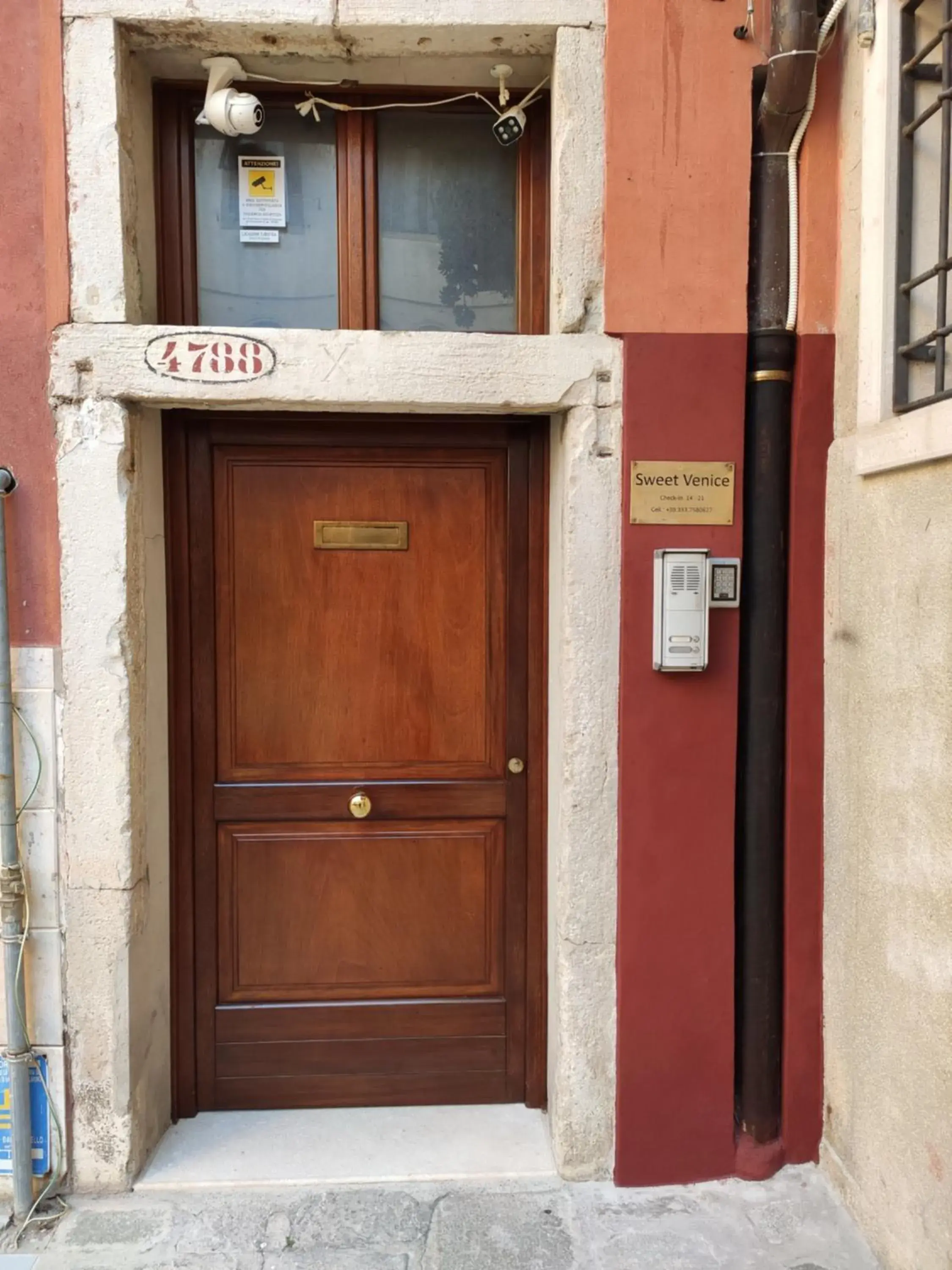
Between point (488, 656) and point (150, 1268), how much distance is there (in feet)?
6.59

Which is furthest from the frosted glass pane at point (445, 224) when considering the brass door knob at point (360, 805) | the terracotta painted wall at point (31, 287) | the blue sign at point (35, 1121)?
the blue sign at point (35, 1121)

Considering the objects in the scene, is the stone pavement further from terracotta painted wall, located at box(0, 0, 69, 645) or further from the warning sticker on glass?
the warning sticker on glass

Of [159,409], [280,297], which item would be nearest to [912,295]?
[280,297]

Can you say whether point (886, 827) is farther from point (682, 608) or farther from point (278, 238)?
point (278, 238)

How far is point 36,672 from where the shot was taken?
269 centimetres

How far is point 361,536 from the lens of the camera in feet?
9.93

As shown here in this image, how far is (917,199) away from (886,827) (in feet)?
5.79

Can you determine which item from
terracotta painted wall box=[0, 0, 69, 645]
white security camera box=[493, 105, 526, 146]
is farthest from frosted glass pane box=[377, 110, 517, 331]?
terracotta painted wall box=[0, 0, 69, 645]

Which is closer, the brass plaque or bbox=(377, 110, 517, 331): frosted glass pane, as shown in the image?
the brass plaque

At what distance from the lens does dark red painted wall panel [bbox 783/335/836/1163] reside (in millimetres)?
2773

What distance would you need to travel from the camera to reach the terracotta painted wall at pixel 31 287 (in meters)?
2.59

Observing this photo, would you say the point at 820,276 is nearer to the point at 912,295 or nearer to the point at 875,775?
the point at 912,295

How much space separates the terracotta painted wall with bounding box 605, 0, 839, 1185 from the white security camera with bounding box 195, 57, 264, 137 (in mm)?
1085

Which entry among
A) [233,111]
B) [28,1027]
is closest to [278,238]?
[233,111]
